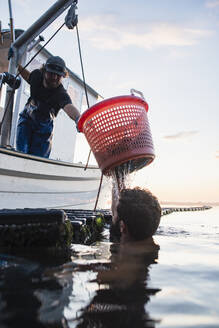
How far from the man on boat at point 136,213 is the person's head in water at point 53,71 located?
2238 millimetres

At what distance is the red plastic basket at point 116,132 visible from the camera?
3074mm

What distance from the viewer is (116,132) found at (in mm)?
3098

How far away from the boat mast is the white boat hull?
64 centimetres

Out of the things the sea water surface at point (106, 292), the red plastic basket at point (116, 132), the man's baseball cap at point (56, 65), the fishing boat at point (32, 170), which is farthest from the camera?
the fishing boat at point (32, 170)

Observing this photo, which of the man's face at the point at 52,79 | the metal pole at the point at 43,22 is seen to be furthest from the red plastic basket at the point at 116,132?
the metal pole at the point at 43,22

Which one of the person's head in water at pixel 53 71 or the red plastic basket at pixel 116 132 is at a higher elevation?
the person's head in water at pixel 53 71

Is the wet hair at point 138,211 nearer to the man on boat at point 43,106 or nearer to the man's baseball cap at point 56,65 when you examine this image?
the man on boat at point 43,106

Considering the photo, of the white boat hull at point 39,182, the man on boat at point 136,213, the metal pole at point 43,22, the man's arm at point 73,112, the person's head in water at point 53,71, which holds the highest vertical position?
the metal pole at point 43,22

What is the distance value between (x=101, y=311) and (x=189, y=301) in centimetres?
39

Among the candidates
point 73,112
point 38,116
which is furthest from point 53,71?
point 38,116

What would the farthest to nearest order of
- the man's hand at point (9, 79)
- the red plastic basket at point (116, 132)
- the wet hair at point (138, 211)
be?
the man's hand at point (9, 79) → the red plastic basket at point (116, 132) → the wet hair at point (138, 211)

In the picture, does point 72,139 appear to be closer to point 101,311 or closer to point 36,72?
point 36,72

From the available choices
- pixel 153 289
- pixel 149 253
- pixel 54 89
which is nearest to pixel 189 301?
pixel 153 289

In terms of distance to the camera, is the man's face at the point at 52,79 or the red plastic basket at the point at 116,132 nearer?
the red plastic basket at the point at 116,132
